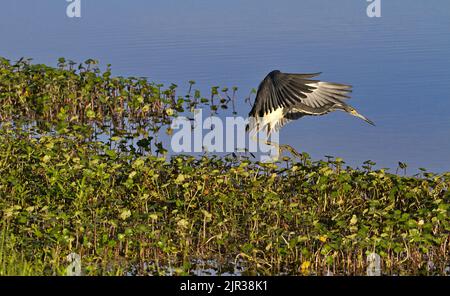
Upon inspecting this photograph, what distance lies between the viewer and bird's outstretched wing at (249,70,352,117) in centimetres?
1045

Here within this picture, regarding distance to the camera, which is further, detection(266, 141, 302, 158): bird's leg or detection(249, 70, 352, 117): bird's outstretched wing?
detection(266, 141, 302, 158): bird's leg

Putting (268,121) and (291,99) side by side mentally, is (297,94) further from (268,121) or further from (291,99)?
(268,121)

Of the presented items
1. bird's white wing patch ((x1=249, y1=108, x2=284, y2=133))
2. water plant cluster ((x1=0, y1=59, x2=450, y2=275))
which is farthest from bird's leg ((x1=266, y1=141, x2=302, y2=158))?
water plant cluster ((x1=0, y1=59, x2=450, y2=275))

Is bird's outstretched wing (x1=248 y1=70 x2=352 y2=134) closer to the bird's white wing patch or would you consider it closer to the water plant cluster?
the bird's white wing patch

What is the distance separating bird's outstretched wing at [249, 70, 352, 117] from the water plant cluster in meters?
0.76

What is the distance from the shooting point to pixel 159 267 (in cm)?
808

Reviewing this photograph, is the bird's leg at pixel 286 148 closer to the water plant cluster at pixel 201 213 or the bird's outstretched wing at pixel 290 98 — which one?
the bird's outstretched wing at pixel 290 98

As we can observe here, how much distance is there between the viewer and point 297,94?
10.5m

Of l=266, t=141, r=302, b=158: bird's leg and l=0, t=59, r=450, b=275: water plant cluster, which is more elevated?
l=266, t=141, r=302, b=158: bird's leg

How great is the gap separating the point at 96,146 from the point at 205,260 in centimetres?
236

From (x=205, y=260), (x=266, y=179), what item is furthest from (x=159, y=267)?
(x=266, y=179)

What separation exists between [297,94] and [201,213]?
83.9 inches

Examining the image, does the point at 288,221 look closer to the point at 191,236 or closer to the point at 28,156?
the point at 191,236

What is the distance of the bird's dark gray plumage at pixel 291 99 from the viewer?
10.5m
